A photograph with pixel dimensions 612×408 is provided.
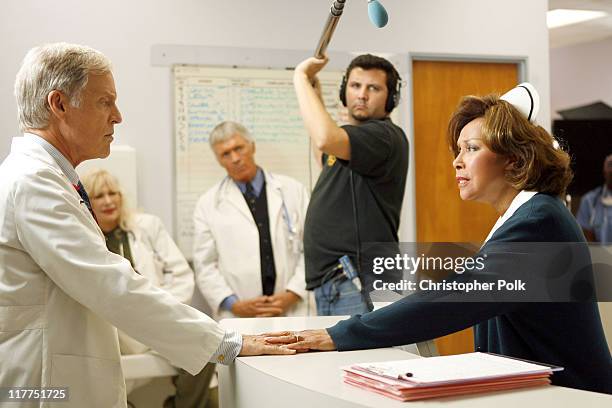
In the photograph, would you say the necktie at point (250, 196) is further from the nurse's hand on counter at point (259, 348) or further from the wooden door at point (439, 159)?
the nurse's hand on counter at point (259, 348)

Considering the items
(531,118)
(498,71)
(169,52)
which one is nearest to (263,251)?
(169,52)

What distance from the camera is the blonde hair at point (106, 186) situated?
3.59 metres

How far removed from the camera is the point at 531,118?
1.63 metres

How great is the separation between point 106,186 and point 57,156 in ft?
6.70

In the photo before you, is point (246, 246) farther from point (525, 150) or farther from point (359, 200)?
point (525, 150)

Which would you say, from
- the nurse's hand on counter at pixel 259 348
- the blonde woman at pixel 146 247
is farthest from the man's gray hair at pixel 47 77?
the blonde woman at pixel 146 247

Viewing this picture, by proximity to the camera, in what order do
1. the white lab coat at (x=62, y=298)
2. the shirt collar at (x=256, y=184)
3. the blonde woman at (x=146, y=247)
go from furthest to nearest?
the shirt collar at (x=256, y=184), the blonde woman at (x=146, y=247), the white lab coat at (x=62, y=298)

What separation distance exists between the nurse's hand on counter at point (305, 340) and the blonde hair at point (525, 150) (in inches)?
21.3

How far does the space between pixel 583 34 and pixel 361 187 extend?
505cm

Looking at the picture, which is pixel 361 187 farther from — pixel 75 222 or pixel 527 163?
pixel 75 222

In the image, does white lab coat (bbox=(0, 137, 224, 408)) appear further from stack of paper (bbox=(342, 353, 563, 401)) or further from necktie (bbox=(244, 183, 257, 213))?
necktie (bbox=(244, 183, 257, 213))

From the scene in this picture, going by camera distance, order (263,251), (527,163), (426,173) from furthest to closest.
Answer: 1. (426,173)
2. (263,251)
3. (527,163)

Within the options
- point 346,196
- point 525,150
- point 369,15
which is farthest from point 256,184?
point 525,150

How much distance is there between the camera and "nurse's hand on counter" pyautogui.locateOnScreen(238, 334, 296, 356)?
149 centimetres
